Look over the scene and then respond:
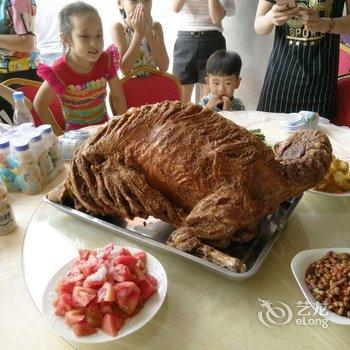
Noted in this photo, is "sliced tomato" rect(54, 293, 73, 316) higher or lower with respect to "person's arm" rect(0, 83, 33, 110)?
lower

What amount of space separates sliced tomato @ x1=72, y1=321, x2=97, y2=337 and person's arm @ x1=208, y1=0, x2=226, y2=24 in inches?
98.5

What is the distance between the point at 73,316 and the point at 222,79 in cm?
159

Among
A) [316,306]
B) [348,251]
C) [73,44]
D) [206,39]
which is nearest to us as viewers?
[316,306]

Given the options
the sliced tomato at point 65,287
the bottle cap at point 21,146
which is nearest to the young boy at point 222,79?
the bottle cap at point 21,146

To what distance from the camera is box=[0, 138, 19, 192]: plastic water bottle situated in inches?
55.8

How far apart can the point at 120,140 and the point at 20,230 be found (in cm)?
48

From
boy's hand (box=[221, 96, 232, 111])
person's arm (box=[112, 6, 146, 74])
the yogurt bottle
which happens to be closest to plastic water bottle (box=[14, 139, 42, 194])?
the yogurt bottle

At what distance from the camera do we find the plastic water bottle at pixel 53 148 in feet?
4.98

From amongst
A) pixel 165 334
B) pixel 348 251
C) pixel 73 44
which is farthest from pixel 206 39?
pixel 165 334

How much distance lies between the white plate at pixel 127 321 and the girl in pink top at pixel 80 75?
1.31 metres

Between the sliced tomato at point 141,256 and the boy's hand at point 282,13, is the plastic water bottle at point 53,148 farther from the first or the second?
the boy's hand at point 282,13

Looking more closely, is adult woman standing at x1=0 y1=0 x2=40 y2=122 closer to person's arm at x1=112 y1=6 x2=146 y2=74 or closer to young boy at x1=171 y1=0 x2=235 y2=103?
person's arm at x1=112 y1=6 x2=146 y2=74

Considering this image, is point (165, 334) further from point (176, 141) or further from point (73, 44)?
point (73, 44)

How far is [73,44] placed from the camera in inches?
80.2
